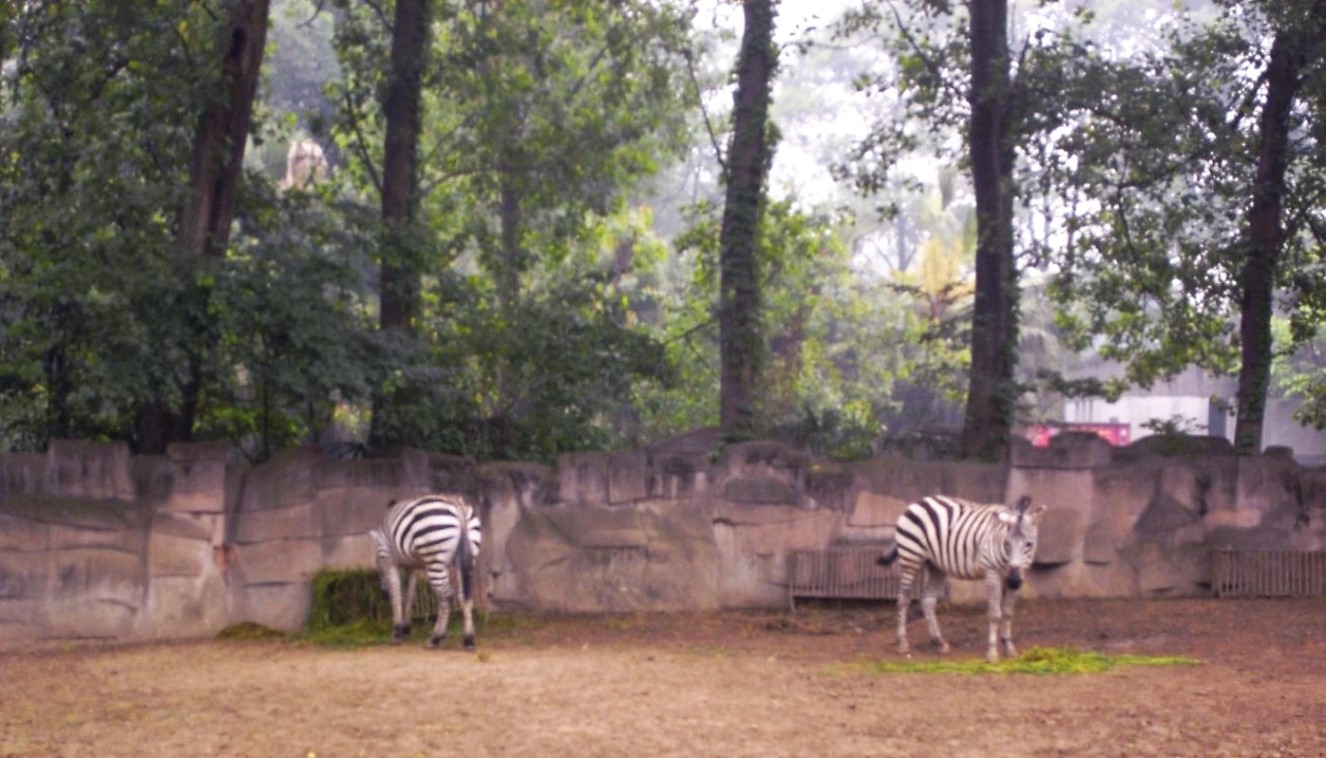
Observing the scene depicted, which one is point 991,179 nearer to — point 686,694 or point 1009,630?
point 1009,630

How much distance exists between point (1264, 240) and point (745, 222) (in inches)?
230

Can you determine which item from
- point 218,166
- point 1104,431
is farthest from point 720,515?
point 1104,431

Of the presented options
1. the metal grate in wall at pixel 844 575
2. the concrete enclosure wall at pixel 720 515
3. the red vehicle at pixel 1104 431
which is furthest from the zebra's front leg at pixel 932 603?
the red vehicle at pixel 1104 431

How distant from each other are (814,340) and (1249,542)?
15.1 metres

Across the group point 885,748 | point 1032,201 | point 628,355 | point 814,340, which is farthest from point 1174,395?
point 885,748

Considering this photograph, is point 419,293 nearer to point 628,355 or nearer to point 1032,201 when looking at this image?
point 628,355

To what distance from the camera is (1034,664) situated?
1185 cm

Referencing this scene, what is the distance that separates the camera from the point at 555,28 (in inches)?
876

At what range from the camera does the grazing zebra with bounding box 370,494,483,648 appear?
44.9 ft

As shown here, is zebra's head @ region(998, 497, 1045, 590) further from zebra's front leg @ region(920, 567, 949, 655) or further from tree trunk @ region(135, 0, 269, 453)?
tree trunk @ region(135, 0, 269, 453)

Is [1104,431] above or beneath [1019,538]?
above

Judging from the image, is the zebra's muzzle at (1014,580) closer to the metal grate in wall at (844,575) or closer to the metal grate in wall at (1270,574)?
the metal grate in wall at (844,575)

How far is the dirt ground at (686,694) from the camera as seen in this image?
895cm

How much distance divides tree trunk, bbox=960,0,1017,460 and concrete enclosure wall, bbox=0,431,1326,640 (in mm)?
1569
